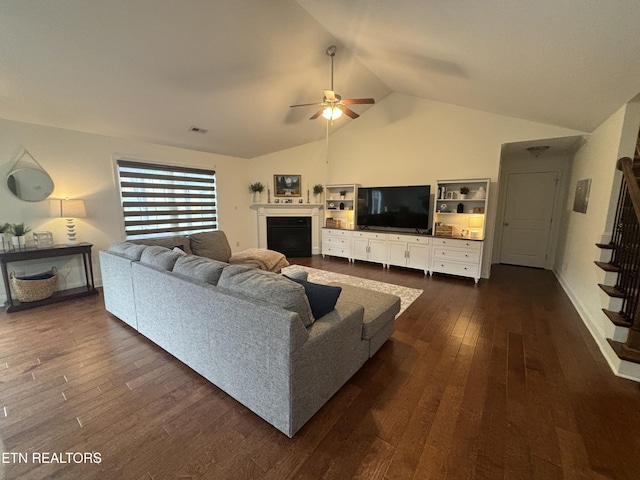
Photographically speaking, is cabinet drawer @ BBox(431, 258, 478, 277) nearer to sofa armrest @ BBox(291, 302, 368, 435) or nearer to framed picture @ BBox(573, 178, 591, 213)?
framed picture @ BBox(573, 178, 591, 213)

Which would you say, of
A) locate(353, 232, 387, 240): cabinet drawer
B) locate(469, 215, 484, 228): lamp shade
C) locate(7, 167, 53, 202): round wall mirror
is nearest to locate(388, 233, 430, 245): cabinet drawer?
locate(353, 232, 387, 240): cabinet drawer

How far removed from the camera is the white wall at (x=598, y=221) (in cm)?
257

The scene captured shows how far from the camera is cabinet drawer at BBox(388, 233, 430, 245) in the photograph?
4952 mm

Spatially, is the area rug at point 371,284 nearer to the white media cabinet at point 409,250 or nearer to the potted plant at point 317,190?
the white media cabinet at point 409,250

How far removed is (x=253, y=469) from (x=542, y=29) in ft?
11.4

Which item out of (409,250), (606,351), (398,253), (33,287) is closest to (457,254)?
(409,250)

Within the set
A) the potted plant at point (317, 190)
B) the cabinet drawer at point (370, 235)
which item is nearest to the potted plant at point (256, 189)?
the potted plant at point (317, 190)

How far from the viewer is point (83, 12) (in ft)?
7.21

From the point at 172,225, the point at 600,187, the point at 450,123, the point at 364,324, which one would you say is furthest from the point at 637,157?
the point at 172,225

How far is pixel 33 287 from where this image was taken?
333 cm

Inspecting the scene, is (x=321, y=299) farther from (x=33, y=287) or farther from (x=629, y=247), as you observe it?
(x=33, y=287)

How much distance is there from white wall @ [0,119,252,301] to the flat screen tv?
156 inches

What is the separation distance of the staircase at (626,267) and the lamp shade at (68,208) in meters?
6.33

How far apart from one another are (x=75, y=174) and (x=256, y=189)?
327 centimetres
